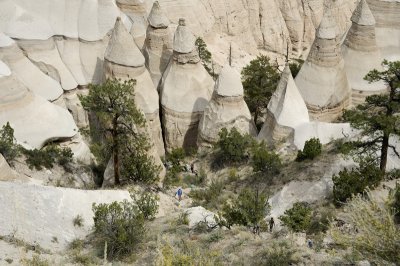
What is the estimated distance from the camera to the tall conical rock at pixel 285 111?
773 inches

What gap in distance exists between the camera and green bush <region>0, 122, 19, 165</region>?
16797 mm

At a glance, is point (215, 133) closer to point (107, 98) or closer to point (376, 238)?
→ point (107, 98)

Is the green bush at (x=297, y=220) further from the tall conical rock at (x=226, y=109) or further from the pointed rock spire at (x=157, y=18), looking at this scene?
the pointed rock spire at (x=157, y=18)

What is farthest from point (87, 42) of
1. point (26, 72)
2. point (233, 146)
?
point (233, 146)

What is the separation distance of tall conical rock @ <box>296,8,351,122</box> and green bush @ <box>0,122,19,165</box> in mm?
11014

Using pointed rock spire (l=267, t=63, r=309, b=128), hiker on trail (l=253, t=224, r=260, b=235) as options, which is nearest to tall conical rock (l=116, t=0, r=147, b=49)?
pointed rock spire (l=267, t=63, r=309, b=128)

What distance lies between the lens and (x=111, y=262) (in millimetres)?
10695

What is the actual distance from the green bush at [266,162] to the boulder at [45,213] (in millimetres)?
5245

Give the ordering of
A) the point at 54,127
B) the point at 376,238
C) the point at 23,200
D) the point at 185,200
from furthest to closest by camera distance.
Answer: the point at 54,127 < the point at 185,200 < the point at 23,200 < the point at 376,238

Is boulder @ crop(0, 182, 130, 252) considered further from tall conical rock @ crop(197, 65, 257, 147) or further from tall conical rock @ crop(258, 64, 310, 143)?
tall conical rock @ crop(258, 64, 310, 143)

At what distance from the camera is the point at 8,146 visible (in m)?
16.9

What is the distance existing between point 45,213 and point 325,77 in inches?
495

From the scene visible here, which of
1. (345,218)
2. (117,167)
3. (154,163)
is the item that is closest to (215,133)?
(154,163)

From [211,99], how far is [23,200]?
963 centimetres
